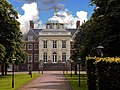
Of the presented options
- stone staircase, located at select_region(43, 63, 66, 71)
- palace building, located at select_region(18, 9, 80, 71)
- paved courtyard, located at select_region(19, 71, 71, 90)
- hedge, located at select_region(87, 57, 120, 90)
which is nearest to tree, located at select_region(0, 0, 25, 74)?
paved courtyard, located at select_region(19, 71, 71, 90)

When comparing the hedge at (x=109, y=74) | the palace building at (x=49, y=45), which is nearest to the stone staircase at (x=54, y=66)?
the palace building at (x=49, y=45)

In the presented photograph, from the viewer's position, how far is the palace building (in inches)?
4617

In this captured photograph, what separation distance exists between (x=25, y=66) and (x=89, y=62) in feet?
312

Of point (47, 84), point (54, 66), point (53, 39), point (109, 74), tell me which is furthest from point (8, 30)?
point (53, 39)

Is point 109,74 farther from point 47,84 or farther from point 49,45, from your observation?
point 49,45

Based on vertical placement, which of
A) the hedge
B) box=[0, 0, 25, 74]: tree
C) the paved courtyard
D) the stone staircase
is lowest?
the paved courtyard

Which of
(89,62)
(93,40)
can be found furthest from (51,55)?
(89,62)

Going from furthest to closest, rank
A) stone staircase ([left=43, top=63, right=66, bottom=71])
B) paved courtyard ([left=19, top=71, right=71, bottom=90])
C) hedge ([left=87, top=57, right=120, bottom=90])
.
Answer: stone staircase ([left=43, top=63, right=66, bottom=71]), paved courtyard ([left=19, top=71, right=71, bottom=90]), hedge ([left=87, top=57, right=120, bottom=90])

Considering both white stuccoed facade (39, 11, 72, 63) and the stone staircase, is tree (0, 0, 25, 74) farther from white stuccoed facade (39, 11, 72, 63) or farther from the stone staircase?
white stuccoed facade (39, 11, 72, 63)

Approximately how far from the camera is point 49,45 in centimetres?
11812

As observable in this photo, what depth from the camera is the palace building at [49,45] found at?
117 m

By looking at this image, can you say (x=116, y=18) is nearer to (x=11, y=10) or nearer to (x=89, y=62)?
(x=89, y=62)

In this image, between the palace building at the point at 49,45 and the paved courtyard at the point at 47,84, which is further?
the palace building at the point at 49,45

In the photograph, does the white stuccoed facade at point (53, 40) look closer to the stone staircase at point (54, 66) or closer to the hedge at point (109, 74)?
the stone staircase at point (54, 66)
